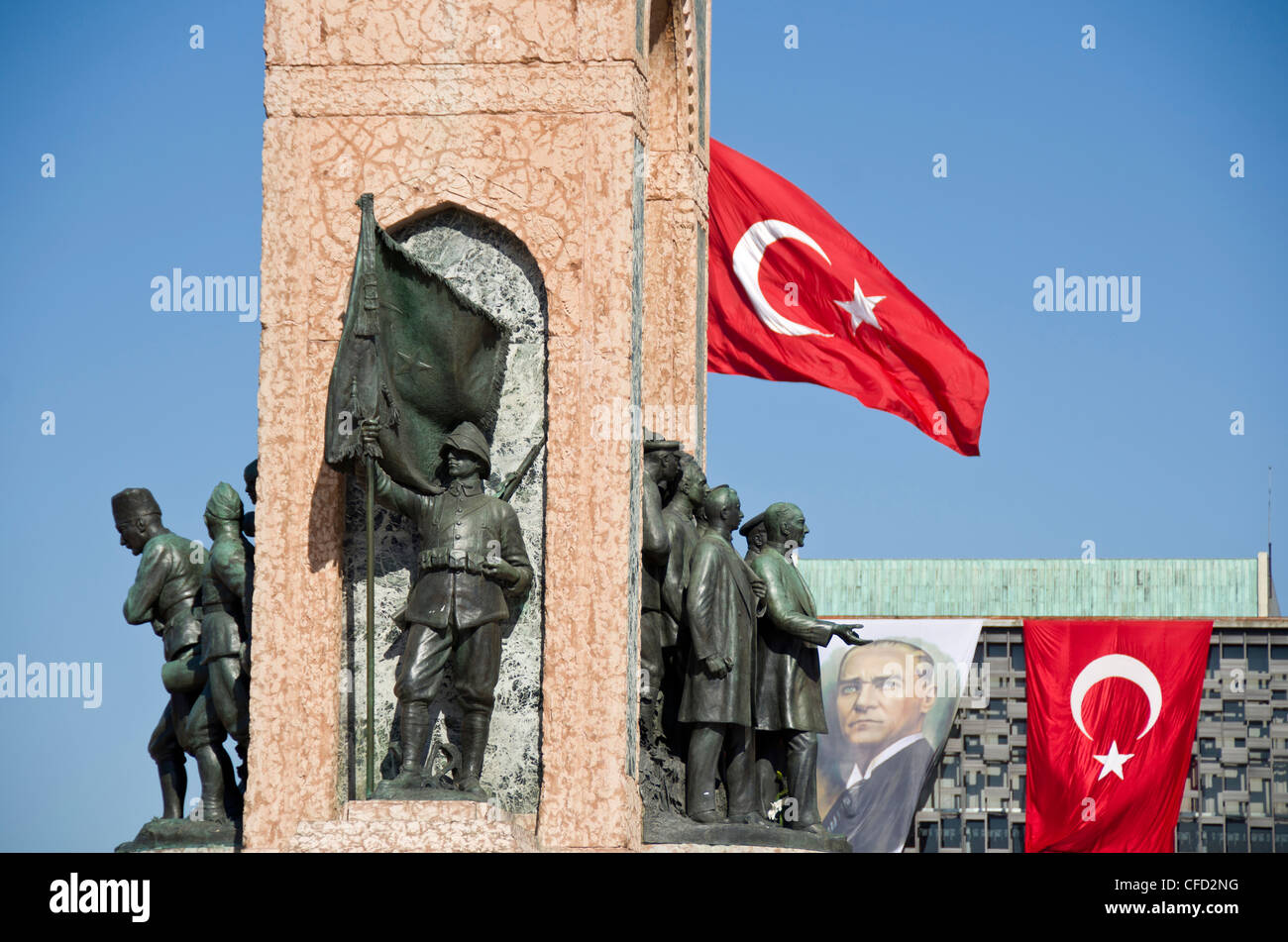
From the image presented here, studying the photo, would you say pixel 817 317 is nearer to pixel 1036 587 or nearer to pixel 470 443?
pixel 470 443

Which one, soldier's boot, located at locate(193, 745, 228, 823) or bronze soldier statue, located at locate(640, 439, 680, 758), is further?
soldier's boot, located at locate(193, 745, 228, 823)

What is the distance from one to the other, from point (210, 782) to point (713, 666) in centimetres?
361

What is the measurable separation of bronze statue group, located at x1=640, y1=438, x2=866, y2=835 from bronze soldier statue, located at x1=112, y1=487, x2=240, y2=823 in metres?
3.02

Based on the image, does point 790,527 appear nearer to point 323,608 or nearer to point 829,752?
point 323,608

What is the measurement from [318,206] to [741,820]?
5.19 meters

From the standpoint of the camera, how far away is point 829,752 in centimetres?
4259

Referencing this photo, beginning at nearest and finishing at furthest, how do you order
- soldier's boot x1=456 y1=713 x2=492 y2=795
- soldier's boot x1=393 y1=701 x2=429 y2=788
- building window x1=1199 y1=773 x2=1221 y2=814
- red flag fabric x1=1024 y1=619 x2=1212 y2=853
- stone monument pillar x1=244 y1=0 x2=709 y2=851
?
soldier's boot x1=393 y1=701 x2=429 y2=788
soldier's boot x1=456 y1=713 x2=492 y2=795
stone monument pillar x1=244 y1=0 x2=709 y2=851
red flag fabric x1=1024 y1=619 x2=1212 y2=853
building window x1=1199 y1=773 x2=1221 y2=814

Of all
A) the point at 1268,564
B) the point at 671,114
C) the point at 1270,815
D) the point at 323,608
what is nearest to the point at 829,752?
the point at 1270,815

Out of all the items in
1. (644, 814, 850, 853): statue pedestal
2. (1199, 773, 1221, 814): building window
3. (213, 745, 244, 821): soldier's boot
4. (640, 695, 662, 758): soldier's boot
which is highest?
(640, 695, 662, 758): soldier's boot

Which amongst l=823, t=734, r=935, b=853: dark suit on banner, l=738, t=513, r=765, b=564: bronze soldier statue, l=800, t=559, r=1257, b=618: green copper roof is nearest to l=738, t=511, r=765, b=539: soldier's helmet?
l=738, t=513, r=765, b=564: bronze soldier statue

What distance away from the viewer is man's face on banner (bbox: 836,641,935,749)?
43.0m

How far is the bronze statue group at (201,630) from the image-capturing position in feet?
59.8

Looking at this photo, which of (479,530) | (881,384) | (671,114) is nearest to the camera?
(479,530)

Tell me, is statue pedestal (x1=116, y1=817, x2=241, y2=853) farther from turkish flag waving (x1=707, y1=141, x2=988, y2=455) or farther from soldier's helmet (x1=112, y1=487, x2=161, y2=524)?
turkish flag waving (x1=707, y1=141, x2=988, y2=455)
